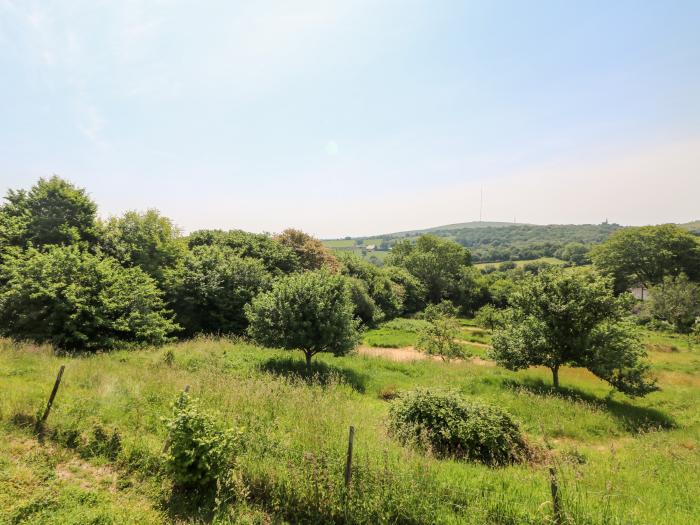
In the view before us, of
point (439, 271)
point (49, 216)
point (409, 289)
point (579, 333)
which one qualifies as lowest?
point (409, 289)

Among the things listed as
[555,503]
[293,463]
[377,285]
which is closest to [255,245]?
[377,285]

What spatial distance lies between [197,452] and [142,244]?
76.2 ft

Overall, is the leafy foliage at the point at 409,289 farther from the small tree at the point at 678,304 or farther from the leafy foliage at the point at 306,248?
the small tree at the point at 678,304

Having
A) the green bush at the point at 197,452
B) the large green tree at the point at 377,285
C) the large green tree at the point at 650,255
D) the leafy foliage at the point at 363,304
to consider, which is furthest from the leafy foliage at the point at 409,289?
the green bush at the point at 197,452

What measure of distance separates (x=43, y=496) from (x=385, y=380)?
11.3 metres

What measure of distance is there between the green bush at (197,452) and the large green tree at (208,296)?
16.7 m

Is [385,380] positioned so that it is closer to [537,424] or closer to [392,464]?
[537,424]

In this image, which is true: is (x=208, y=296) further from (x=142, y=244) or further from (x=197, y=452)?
(x=197, y=452)

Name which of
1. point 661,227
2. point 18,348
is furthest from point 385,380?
point 661,227

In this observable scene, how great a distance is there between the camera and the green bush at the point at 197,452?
5.25 m

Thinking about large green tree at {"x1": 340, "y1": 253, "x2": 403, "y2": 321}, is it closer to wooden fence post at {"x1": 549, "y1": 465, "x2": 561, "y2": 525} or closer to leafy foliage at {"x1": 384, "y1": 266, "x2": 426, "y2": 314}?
leafy foliage at {"x1": 384, "y1": 266, "x2": 426, "y2": 314}

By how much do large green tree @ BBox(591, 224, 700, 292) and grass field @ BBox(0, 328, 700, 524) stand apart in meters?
56.4

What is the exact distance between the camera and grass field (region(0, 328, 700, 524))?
4.83 m

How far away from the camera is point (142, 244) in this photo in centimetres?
2389
